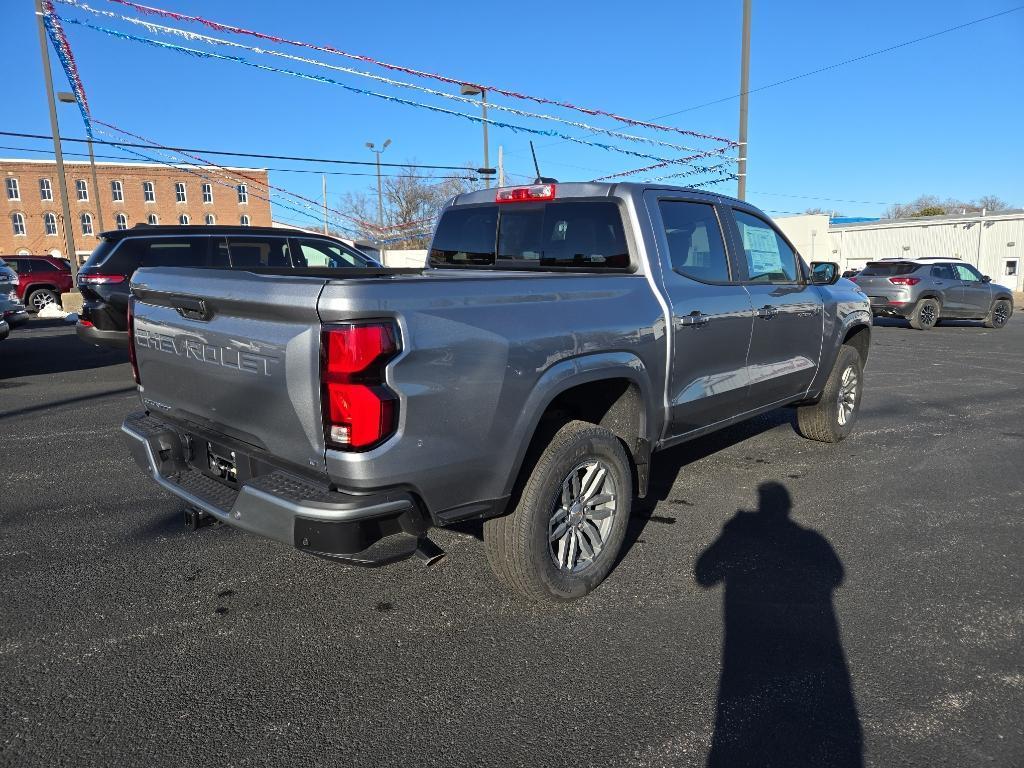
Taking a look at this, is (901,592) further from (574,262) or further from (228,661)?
(228,661)

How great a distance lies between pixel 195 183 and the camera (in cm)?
6000

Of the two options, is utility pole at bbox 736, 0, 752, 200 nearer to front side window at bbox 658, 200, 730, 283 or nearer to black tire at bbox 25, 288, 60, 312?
front side window at bbox 658, 200, 730, 283

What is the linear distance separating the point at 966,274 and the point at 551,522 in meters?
17.3

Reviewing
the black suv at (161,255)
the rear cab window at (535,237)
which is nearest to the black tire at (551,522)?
the rear cab window at (535,237)

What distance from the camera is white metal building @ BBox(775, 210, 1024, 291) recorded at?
3086 cm

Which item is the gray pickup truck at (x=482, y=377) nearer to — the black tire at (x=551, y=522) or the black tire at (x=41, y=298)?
the black tire at (x=551, y=522)

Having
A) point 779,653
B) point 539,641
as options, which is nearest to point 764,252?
point 779,653

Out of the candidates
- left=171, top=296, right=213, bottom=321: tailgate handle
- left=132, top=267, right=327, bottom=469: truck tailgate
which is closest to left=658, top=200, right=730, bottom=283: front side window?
left=132, top=267, right=327, bottom=469: truck tailgate

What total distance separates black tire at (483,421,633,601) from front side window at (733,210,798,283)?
1.92 metres

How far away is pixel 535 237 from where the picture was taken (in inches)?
165

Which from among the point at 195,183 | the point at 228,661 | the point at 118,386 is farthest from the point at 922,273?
the point at 195,183

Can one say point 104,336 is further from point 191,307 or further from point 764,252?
point 764,252

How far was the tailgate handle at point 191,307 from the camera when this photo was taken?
2761mm

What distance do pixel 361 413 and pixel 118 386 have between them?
743 centimetres
